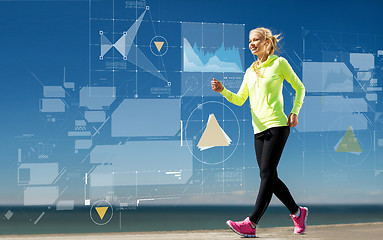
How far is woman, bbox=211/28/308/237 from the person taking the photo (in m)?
2.94

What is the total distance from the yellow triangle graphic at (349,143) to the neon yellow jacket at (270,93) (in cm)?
162

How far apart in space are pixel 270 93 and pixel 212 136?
1.25m

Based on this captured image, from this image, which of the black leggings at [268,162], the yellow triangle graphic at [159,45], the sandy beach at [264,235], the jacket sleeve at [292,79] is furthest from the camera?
the yellow triangle graphic at [159,45]

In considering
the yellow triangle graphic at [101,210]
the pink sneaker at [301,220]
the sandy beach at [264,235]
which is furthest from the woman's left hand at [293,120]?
the yellow triangle graphic at [101,210]

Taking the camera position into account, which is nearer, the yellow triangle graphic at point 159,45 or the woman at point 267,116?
the woman at point 267,116

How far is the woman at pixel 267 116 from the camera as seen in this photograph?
294 centimetres

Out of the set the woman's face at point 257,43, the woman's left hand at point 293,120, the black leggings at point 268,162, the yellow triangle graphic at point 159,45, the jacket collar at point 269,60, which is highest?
the yellow triangle graphic at point 159,45

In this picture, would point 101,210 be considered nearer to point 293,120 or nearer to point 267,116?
point 267,116

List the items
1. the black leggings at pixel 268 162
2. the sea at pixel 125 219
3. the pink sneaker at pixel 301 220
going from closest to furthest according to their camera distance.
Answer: the black leggings at pixel 268 162 < the pink sneaker at pixel 301 220 < the sea at pixel 125 219

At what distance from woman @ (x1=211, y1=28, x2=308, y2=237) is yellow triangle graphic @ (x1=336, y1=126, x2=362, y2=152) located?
60.2 inches

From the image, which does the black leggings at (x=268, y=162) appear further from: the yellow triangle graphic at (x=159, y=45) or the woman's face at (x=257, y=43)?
the yellow triangle graphic at (x=159, y=45)

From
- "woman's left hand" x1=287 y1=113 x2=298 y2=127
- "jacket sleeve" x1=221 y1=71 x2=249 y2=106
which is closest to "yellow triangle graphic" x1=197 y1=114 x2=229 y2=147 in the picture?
"jacket sleeve" x1=221 y1=71 x2=249 y2=106

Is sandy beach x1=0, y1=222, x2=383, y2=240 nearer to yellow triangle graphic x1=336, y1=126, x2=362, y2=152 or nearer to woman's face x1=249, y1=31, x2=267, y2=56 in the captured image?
yellow triangle graphic x1=336, y1=126, x2=362, y2=152

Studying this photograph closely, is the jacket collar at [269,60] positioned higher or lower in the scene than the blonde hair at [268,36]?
lower
